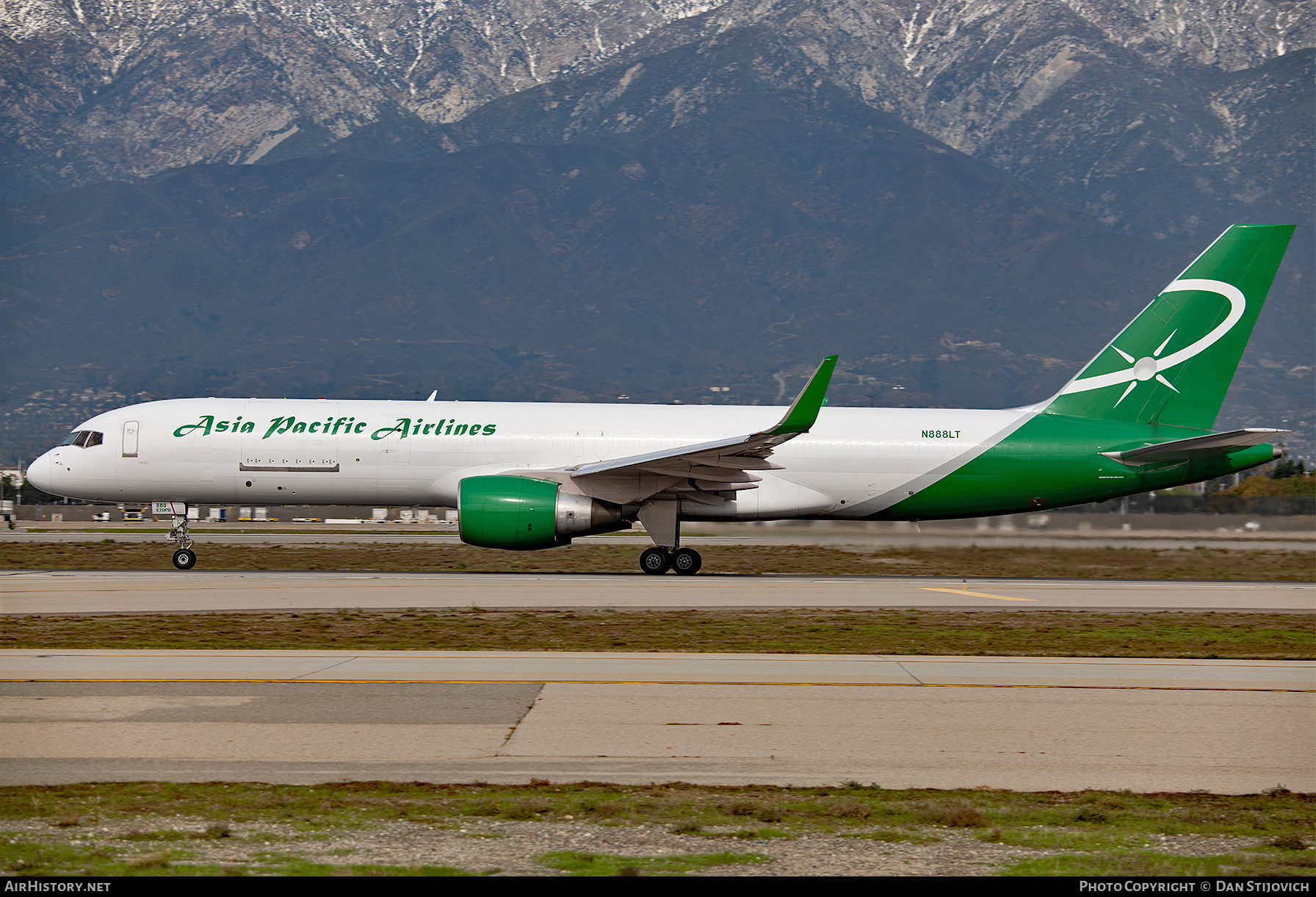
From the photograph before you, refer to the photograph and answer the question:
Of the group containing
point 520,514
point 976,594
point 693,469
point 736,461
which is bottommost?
point 976,594

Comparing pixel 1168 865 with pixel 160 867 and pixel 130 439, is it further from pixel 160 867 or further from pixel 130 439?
pixel 130 439

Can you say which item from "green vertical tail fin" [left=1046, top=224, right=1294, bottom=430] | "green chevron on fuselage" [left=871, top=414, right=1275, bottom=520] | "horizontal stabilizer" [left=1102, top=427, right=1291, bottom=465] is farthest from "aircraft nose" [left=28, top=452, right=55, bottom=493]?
"horizontal stabilizer" [left=1102, top=427, right=1291, bottom=465]

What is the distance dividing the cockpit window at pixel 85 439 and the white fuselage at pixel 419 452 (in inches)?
4.7

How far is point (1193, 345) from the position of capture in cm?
2895

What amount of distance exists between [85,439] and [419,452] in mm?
7839

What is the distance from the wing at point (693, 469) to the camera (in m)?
24.7

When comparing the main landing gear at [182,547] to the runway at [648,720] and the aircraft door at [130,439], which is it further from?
the runway at [648,720]

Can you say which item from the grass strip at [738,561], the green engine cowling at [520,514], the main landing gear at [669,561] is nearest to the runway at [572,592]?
the main landing gear at [669,561]

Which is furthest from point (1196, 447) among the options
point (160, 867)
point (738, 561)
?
point (160, 867)

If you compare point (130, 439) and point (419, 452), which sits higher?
point (130, 439)

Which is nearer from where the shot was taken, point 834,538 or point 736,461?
point 736,461

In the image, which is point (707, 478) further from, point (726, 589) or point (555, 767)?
point (555, 767)

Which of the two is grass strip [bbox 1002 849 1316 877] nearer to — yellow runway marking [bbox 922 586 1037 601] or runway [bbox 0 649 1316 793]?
runway [bbox 0 649 1316 793]

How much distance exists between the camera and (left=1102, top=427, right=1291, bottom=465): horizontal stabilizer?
26.4m
